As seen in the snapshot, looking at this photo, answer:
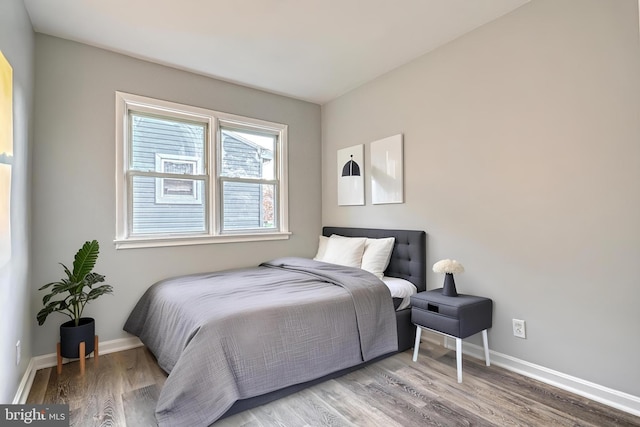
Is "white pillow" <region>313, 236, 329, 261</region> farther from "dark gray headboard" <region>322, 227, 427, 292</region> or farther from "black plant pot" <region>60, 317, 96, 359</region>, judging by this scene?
"black plant pot" <region>60, 317, 96, 359</region>

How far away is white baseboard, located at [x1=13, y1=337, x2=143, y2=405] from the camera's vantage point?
6.79 feet

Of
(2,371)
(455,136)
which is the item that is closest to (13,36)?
(2,371)

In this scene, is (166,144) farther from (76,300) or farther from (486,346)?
(486,346)

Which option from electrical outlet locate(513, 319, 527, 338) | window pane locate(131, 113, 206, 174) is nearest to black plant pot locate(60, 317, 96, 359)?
window pane locate(131, 113, 206, 174)

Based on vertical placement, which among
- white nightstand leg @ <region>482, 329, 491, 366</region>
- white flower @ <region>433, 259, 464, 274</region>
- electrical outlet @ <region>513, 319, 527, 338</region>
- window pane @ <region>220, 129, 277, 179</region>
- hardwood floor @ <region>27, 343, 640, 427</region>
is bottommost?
hardwood floor @ <region>27, 343, 640, 427</region>

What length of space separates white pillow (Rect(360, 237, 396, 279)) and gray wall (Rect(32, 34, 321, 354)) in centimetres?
158

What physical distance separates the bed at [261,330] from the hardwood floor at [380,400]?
14cm

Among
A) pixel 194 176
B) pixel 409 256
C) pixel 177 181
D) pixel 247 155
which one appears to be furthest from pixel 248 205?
pixel 409 256

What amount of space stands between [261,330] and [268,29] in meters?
2.29

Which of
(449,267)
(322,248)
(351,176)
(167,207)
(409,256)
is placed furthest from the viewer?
(322,248)

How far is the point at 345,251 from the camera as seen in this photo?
136 inches

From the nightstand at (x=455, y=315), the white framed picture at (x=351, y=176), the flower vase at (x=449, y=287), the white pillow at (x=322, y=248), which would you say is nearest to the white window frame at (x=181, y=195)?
the white pillow at (x=322, y=248)

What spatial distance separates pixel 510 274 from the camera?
96.6 inches

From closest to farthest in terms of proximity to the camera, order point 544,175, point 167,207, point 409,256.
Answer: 1. point 544,175
2. point 409,256
3. point 167,207
